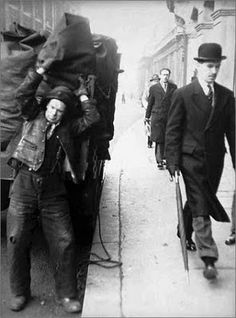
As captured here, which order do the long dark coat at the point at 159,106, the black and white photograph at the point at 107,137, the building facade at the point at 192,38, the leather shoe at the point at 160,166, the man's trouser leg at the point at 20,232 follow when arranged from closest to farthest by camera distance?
the building facade at the point at 192,38, the black and white photograph at the point at 107,137, the man's trouser leg at the point at 20,232, the long dark coat at the point at 159,106, the leather shoe at the point at 160,166

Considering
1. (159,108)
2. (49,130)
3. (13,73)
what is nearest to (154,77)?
(159,108)

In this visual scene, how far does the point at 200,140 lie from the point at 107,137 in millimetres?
1160

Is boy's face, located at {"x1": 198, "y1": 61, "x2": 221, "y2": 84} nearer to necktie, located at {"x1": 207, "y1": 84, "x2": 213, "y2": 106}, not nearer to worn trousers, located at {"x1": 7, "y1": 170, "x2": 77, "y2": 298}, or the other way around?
necktie, located at {"x1": 207, "y1": 84, "x2": 213, "y2": 106}

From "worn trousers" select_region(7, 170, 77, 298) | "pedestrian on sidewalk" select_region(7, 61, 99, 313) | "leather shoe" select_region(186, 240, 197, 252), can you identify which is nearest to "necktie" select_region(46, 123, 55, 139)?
"pedestrian on sidewalk" select_region(7, 61, 99, 313)

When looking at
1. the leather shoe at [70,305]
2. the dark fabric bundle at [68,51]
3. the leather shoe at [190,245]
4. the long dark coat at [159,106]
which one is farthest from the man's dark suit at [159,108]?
the leather shoe at [70,305]

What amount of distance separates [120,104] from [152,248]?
66.9 inches

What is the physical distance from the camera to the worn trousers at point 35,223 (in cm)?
381

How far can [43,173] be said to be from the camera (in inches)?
149

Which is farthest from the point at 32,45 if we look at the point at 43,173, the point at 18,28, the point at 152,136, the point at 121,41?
the point at 152,136

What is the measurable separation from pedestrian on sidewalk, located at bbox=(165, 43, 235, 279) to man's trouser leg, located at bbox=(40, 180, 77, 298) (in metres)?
0.97

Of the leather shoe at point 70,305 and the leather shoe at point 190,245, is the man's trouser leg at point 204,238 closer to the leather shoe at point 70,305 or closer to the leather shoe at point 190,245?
the leather shoe at point 190,245

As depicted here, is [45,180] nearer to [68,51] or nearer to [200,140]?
[68,51]

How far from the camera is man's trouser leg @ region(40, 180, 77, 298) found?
3900mm

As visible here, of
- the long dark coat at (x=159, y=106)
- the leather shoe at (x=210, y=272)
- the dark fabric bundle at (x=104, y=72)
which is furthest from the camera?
the dark fabric bundle at (x=104, y=72)
